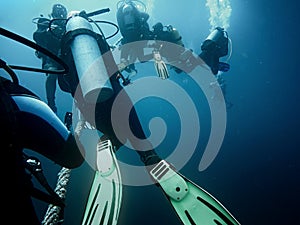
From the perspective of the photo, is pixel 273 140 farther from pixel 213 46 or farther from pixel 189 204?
pixel 189 204

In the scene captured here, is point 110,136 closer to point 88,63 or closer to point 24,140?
point 88,63

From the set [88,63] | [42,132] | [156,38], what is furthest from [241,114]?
[42,132]

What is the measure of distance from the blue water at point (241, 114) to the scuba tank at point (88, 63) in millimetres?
6283

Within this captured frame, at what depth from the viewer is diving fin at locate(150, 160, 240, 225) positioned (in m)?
1.68

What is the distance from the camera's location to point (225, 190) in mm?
9008

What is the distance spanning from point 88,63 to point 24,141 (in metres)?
0.81

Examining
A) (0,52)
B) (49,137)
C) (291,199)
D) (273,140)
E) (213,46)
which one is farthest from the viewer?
(0,52)

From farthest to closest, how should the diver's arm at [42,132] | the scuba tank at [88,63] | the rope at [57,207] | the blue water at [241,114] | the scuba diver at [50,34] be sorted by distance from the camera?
the blue water at [241,114], the scuba diver at [50,34], the rope at [57,207], the scuba tank at [88,63], the diver's arm at [42,132]

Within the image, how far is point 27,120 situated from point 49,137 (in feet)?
0.71

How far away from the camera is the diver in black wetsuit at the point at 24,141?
98cm

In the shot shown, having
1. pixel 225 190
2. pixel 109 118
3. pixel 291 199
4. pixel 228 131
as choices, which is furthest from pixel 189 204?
pixel 228 131

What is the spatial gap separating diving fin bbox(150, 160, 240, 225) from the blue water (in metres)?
6.46

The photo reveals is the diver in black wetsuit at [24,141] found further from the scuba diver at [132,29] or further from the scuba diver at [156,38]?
the scuba diver at [132,29]

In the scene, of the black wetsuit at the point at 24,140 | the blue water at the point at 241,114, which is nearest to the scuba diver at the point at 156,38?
the black wetsuit at the point at 24,140
